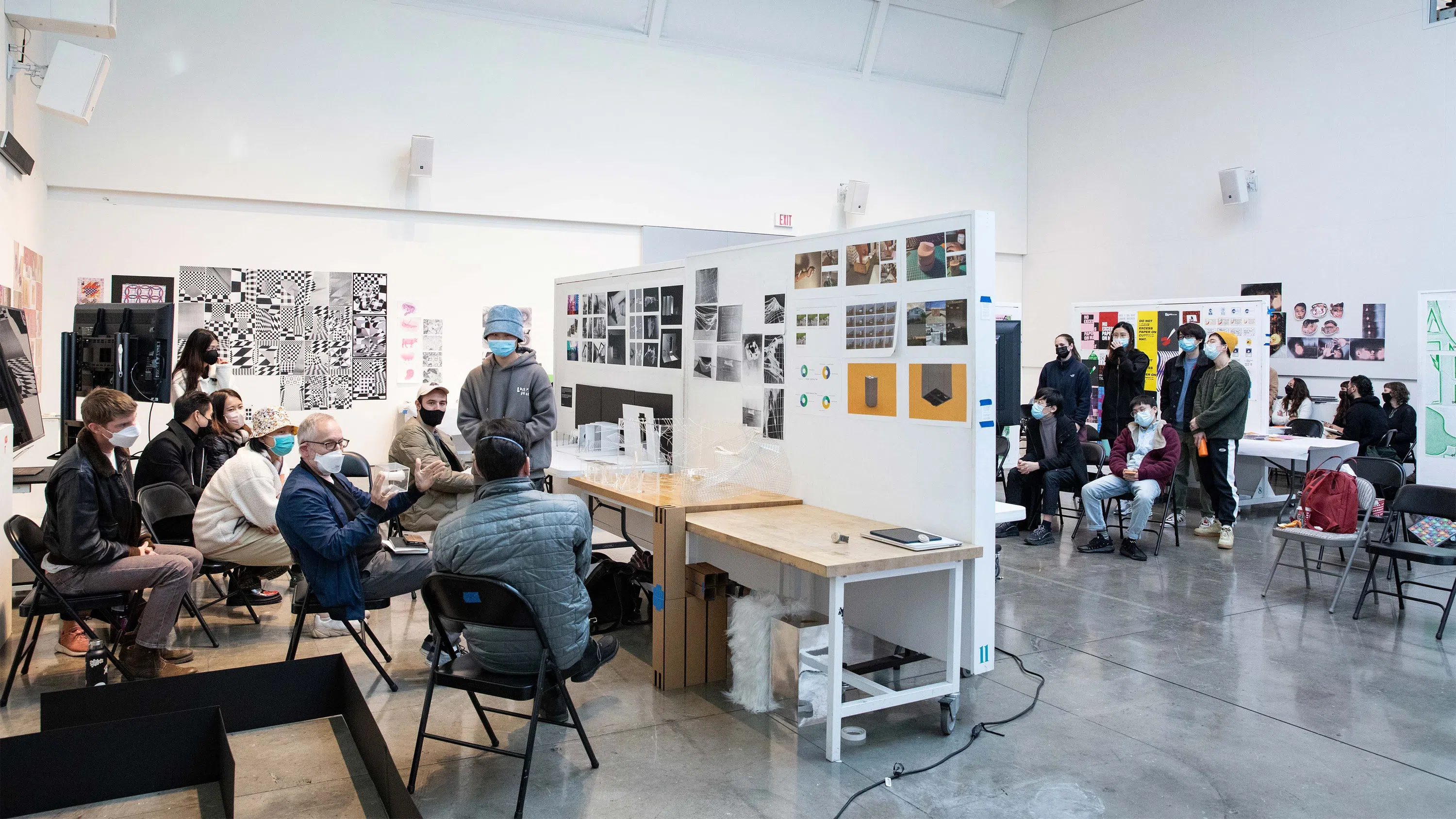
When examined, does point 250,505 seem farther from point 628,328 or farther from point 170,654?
point 628,328

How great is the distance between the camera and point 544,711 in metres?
3.31

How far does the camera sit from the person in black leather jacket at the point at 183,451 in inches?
185

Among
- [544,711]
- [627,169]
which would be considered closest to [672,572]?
[544,711]

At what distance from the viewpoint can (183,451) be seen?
15.9ft

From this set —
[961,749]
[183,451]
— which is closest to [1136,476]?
[961,749]

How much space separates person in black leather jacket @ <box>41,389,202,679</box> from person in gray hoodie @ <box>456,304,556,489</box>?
1448 mm

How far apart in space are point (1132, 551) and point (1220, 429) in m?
1.35

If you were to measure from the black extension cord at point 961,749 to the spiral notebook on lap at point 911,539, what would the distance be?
2.32ft

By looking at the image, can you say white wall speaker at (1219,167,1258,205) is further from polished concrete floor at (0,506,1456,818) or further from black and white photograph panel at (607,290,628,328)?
black and white photograph panel at (607,290,628,328)

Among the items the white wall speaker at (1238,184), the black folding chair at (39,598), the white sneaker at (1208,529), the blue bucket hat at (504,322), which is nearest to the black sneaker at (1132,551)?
the white sneaker at (1208,529)

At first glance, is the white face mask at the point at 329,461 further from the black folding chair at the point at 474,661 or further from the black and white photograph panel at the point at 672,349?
the black and white photograph panel at the point at 672,349

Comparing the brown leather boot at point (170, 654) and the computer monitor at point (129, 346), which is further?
the computer monitor at point (129, 346)

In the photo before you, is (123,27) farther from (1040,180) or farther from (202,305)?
(1040,180)

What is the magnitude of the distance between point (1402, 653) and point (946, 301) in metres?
2.97
